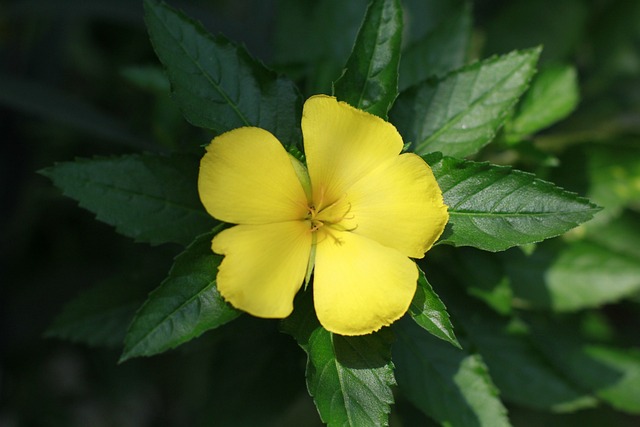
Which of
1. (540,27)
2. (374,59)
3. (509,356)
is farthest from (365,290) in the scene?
(540,27)

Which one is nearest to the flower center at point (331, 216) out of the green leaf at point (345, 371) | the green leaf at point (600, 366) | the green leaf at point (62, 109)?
the green leaf at point (345, 371)

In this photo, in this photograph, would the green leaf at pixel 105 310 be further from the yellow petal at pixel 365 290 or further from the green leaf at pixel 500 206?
the green leaf at pixel 500 206

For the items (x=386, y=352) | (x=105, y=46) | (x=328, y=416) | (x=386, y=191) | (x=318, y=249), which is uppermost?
(x=386, y=191)

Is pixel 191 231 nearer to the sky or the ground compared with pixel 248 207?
nearer to the ground

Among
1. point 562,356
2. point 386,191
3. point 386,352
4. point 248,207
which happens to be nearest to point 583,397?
point 562,356

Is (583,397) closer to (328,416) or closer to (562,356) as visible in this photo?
(562,356)

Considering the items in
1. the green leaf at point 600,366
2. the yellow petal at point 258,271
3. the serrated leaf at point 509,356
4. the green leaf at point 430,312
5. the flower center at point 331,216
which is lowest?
the green leaf at point 600,366

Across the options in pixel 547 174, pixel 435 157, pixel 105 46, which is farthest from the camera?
pixel 105 46
